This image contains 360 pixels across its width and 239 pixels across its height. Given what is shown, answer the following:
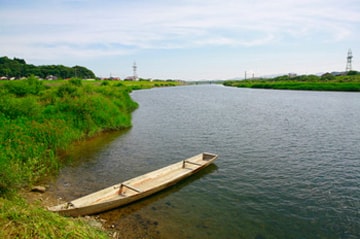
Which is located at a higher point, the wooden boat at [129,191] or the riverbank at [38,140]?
the riverbank at [38,140]

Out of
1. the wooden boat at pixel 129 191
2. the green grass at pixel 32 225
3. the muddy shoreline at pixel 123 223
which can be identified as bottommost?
the muddy shoreline at pixel 123 223

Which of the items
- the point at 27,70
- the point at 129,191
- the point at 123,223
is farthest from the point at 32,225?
the point at 27,70

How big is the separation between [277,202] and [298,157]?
6.88 meters

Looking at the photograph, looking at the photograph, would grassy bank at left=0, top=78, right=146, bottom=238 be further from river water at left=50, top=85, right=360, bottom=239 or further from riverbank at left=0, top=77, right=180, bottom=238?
river water at left=50, top=85, right=360, bottom=239

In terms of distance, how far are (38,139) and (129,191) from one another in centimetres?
755

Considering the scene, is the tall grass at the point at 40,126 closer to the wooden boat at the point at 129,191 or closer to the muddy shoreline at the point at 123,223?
the muddy shoreline at the point at 123,223

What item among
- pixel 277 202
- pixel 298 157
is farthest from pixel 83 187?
pixel 298 157

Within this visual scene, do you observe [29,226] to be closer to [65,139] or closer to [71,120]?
[65,139]

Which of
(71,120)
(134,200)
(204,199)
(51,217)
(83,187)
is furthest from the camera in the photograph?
(71,120)

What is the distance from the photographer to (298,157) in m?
16.8

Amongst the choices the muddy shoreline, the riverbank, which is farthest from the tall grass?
the muddy shoreline

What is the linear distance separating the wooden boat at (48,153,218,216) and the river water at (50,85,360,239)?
0.41m

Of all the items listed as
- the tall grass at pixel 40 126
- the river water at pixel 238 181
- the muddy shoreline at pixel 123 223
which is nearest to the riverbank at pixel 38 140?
the tall grass at pixel 40 126

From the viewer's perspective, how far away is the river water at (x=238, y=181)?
9273mm
